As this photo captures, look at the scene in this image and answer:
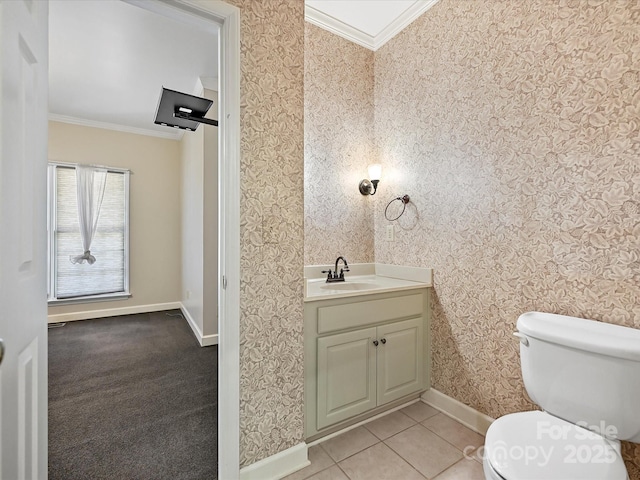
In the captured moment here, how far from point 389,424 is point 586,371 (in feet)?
3.63

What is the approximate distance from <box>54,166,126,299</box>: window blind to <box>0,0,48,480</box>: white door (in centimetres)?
381

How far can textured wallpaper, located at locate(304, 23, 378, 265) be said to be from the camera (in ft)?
7.26

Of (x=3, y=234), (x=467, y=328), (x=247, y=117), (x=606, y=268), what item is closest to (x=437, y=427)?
(x=467, y=328)

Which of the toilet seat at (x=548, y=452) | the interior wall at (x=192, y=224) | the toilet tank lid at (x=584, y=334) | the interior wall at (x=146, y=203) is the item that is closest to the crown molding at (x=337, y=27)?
the interior wall at (x=192, y=224)

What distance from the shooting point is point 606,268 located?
4.17ft

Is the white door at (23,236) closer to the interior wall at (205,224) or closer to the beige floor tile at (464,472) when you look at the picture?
the beige floor tile at (464,472)

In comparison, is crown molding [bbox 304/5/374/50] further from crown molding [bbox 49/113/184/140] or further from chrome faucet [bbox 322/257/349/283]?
crown molding [bbox 49/113/184/140]

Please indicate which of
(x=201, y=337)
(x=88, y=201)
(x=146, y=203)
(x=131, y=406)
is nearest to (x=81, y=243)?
(x=88, y=201)

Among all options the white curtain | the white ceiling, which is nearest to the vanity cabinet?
the white ceiling

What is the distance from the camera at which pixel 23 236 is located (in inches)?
30.5

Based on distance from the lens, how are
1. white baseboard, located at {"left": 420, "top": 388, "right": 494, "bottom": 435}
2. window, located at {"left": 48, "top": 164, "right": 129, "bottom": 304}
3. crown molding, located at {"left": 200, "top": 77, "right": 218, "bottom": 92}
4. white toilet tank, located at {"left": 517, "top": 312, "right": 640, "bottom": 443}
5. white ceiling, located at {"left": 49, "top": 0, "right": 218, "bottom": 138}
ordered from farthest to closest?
window, located at {"left": 48, "top": 164, "right": 129, "bottom": 304}, crown molding, located at {"left": 200, "top": 77, "right": 218, "bottom": 92}, white ceiling, located at {"left": 49, "top": 0, "right": 218, "bottom": 138}, white baseboard, located at {"left": 420, "top": 388, "right": 494, "bottom": 435}, white toilet tank, located at {"left": 517, "top": 312, "right": 640, "bottom": 443}

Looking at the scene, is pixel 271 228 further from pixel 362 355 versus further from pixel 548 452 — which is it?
pixel 548 452

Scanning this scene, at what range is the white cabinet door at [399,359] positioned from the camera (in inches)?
70.5

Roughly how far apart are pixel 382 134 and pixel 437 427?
209cm
